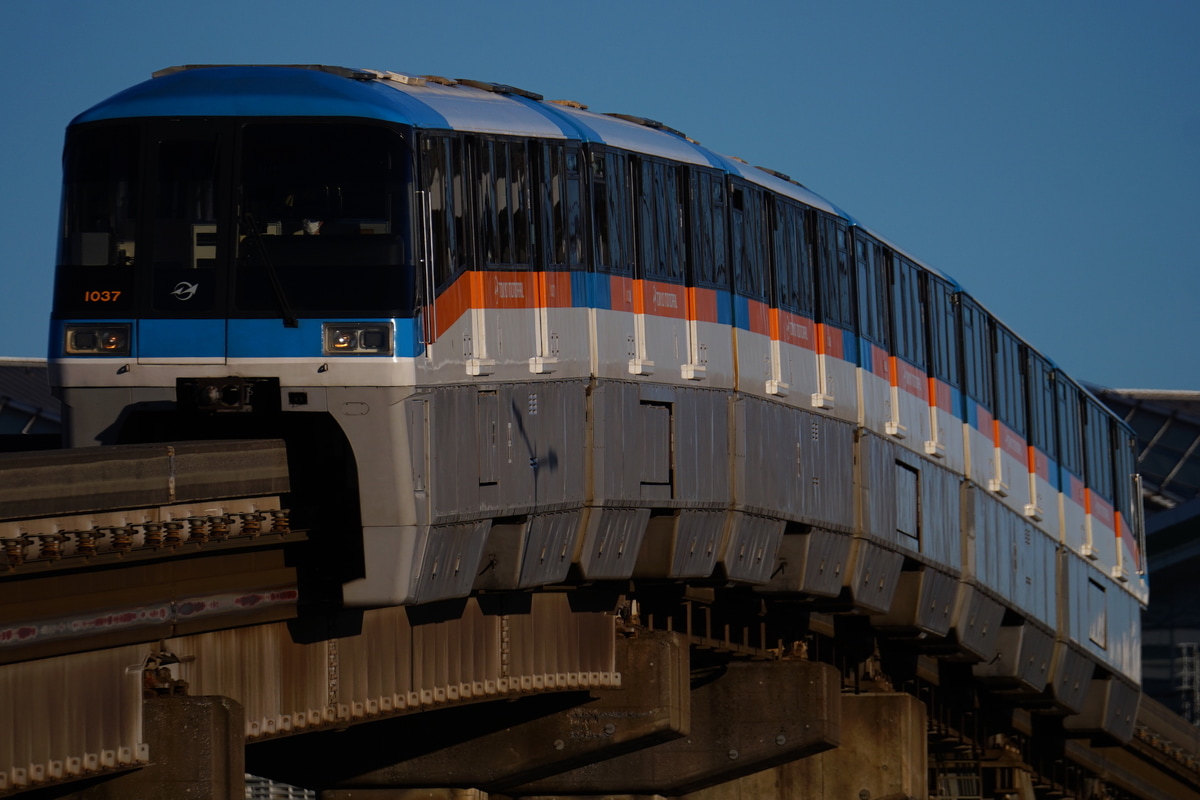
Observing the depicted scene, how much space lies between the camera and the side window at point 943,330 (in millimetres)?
28234

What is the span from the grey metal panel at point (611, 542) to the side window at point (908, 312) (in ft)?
25.0

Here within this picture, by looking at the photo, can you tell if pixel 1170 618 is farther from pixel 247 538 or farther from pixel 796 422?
pixel 247 538

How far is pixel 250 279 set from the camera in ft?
50.9

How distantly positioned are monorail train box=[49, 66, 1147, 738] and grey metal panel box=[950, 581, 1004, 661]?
2.06 meters

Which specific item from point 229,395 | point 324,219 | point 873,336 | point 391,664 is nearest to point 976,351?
point 873,336

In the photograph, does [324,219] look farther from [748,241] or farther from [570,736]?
[570,736]

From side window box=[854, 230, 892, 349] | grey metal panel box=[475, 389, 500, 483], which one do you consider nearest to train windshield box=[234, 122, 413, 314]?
grey metal panel box=[475, 389, 500, 483]

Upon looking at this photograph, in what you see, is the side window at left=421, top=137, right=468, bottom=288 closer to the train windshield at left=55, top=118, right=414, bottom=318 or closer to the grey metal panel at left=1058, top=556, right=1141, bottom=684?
the train windshield at left=55, top=118, right=414, bottom=318

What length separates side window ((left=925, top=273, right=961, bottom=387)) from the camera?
28234mm

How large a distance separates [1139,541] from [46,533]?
29.7m

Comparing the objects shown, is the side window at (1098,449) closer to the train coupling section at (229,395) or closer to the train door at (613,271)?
the train door at (613,271)

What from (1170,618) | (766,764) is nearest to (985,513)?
(766,764)

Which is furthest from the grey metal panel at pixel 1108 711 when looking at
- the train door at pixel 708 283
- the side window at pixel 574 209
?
the side window at pixel 574 209

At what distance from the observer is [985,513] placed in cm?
2961
